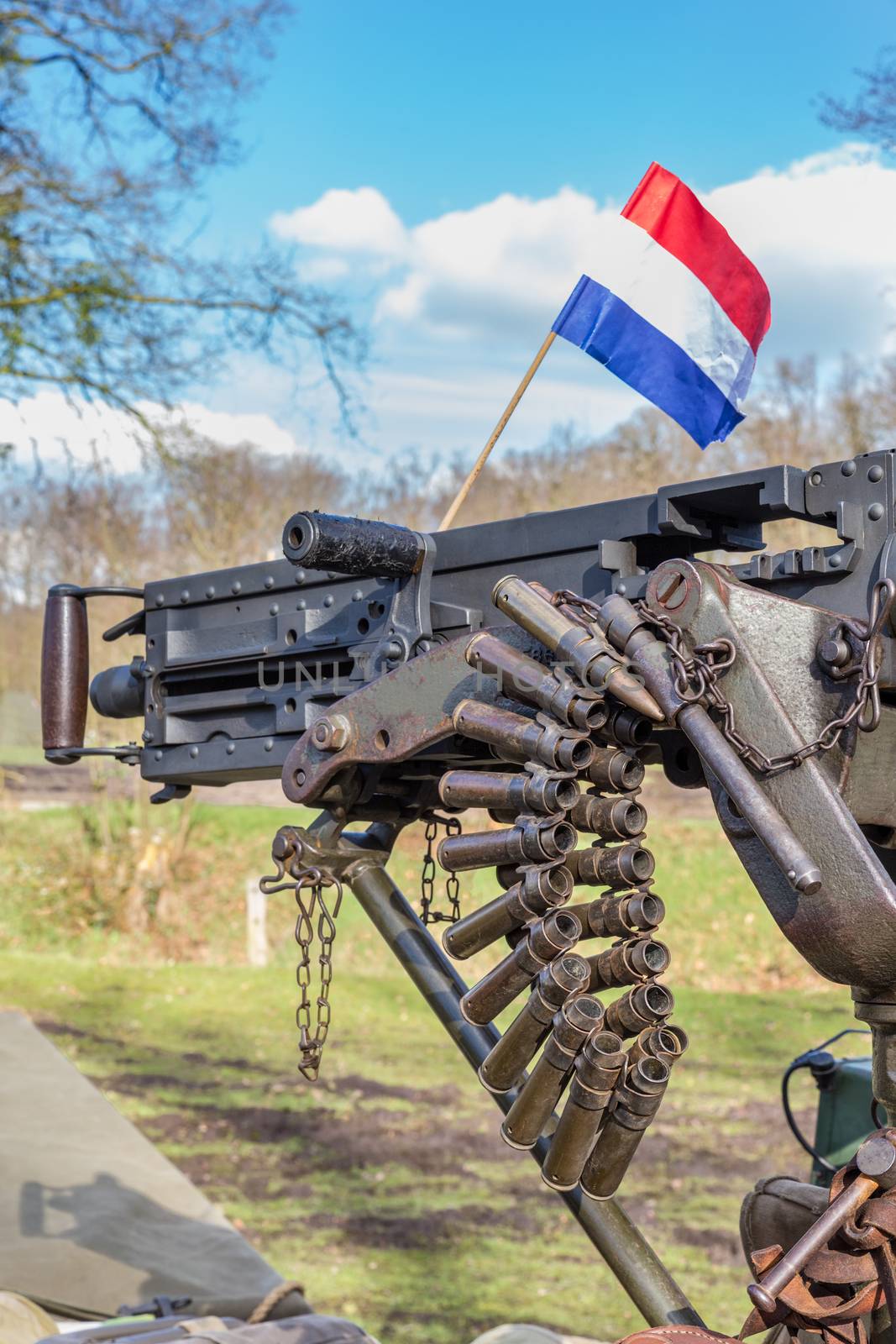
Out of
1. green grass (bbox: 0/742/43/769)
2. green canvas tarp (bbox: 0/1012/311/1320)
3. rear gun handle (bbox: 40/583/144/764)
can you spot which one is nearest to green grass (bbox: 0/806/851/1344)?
green canvas tarp (bbox: 0/1012/311/1320)

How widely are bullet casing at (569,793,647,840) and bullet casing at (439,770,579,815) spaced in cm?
3

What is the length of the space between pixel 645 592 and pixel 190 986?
9.15m

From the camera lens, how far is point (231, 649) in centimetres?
302

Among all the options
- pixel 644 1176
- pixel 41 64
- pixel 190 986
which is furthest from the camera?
pixel 190 986

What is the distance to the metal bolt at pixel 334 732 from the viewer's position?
8.30 ft

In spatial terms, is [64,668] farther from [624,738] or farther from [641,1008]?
[641,1008]

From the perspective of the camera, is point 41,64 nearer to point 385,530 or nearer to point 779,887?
point 385,530

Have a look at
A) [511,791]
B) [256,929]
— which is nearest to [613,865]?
[511,791]

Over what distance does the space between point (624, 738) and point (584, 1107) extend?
0.55 metres

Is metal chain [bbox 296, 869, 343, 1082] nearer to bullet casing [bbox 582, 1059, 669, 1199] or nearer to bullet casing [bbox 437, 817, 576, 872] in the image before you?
bullet casing [bbox 437, 817, 576, 872]

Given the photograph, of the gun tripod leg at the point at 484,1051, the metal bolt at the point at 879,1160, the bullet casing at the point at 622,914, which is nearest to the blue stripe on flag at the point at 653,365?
the bullet casing at the point at 622,914

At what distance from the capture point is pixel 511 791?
2.12 meters

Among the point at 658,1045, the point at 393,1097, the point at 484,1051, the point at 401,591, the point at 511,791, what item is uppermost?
the point at 401,591

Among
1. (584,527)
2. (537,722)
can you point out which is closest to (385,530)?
(584,527)
